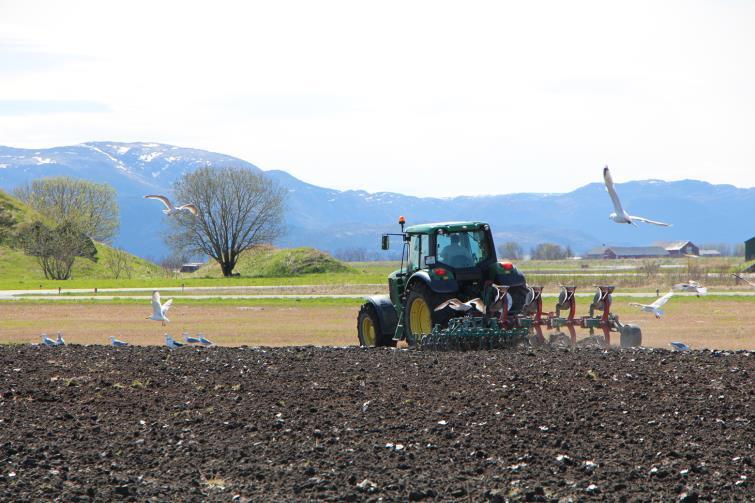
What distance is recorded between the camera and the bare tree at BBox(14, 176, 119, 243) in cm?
10438

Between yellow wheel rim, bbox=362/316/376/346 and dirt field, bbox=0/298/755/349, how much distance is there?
4229mm

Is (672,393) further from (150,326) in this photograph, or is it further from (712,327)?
(150,326)

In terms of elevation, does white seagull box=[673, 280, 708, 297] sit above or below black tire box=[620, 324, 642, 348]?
above

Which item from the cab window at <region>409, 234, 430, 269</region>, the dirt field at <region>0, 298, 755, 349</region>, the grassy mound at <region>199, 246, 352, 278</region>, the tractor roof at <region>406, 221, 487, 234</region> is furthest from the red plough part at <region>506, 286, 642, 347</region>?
the grassy mound at <region>199, 246, 352, 278</region>

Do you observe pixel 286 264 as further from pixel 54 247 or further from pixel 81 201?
pixel 81 201

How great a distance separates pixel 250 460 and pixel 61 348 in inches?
423

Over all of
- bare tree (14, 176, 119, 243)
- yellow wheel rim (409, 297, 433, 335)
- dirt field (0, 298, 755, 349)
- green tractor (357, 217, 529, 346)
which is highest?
bare tree (14, 176, 119, 243)

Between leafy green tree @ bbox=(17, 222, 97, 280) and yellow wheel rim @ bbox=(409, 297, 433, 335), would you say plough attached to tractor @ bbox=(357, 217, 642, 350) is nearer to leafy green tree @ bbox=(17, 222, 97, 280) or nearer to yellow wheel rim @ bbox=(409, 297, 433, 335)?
yellow wheel rim @ bbox=(409, 297, 433, 335)

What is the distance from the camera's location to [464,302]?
19.8 metres

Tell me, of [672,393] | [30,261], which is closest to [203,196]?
[30,261]

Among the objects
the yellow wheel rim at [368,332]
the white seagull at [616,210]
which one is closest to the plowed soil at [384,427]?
the yellow wheel rim at [368,332]

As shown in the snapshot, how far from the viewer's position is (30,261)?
87812 mm

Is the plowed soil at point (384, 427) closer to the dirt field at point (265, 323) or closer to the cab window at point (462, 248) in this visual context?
the cab window at point (462, 248)

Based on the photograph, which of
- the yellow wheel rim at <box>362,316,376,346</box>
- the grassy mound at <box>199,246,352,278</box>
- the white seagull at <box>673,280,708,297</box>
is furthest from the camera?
the grassy mound at <box>199,246,352,278</box>
